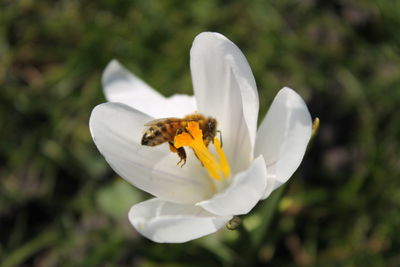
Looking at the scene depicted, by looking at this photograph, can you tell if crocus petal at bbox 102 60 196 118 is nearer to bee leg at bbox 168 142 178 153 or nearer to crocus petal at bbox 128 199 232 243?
bee leg at bbox 168 142 178 153

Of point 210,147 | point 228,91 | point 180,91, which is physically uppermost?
point 228,91

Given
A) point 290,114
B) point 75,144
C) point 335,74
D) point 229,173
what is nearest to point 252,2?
point 335,74

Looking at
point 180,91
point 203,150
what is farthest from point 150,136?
point 180,91

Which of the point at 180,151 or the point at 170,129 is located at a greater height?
the point at 170,129

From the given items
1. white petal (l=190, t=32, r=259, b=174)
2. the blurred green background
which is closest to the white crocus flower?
white petal (l=190, t=32, r=259, b=174)

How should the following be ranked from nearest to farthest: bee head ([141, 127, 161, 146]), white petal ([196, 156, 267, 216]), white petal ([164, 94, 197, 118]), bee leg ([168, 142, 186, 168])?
white petal ([196, 156, 267, 216]), bee head ([141, 127, 161, 146]), bee leg ([168, 142, 186, 168]), white petal ([164, 94, 197, 118])

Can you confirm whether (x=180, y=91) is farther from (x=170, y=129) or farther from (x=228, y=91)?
(x=170, y=129)

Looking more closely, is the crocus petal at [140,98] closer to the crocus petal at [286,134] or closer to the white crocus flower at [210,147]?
the white crocus flower at [210,147]
